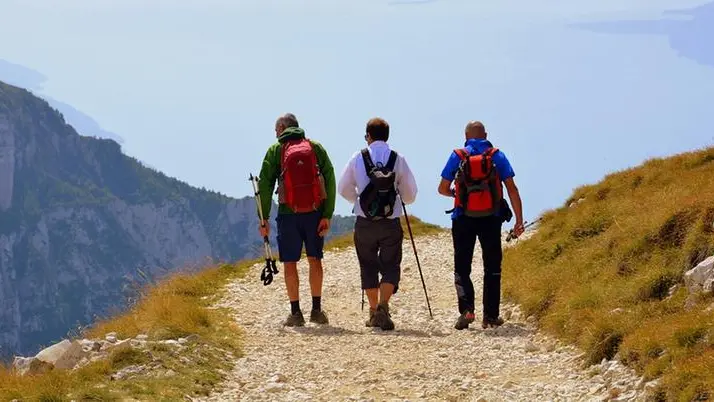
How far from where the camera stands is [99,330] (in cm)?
1417

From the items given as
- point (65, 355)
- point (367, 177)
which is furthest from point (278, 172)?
point (65, 355)

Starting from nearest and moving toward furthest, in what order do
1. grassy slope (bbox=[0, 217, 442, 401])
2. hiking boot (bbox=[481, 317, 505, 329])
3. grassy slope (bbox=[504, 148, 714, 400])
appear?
1. grassy slope (bbox=[504, 148, 714, 400])
2. grassy slope (bbox=[0, 217, 442, 401])
3. hiking boot (bbox=[481, 317, 505, 329])

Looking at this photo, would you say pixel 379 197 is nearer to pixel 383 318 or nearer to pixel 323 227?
pixel 323 227

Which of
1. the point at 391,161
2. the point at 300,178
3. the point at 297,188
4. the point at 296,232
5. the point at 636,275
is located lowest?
the point at 636,275

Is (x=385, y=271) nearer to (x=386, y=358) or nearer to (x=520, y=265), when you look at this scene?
(x=386, y=358)

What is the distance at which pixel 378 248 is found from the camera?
14.0 m

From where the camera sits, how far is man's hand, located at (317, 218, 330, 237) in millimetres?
13917

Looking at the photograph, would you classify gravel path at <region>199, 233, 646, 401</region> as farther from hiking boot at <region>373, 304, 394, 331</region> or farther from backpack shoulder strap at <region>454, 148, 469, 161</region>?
backpack shoulder strap at <region>454, 148, 469, 161</region>

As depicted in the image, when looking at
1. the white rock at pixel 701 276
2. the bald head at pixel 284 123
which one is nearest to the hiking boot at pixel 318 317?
the bald head at pixel 284 123

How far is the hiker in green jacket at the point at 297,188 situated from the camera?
44.5 feet

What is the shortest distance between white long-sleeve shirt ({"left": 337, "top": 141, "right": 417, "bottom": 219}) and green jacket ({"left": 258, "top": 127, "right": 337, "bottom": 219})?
0.35 meters

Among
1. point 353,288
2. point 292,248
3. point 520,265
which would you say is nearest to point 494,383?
point 292,248

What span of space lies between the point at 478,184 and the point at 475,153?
0.49 meters

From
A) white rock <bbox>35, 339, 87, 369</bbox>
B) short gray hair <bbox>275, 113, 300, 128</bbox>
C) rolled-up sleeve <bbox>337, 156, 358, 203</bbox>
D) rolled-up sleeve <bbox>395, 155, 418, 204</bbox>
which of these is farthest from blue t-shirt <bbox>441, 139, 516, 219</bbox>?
white rock <bbox>35, 339, 87, 369</bbox>
